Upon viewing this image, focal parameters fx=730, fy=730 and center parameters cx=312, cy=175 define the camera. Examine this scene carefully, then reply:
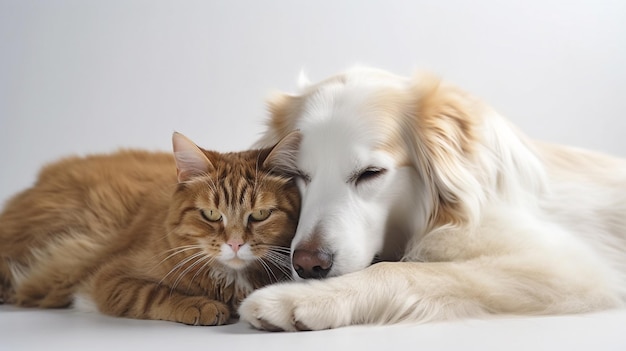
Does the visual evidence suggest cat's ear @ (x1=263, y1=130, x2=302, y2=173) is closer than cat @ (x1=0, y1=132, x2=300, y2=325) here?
No

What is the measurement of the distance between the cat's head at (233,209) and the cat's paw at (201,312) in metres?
0.11

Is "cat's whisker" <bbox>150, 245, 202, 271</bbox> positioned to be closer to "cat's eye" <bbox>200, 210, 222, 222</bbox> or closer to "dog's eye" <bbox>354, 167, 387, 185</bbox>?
"cat's eye" <bbox>200, 210, 222, 222</bbox>

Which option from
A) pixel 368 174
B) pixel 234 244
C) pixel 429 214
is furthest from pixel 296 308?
pixel 429 214

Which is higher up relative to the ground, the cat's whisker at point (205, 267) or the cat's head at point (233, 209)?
the cat's head at point (233, 209)

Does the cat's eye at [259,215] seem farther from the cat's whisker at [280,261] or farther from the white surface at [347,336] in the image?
the white surface at [347,336]

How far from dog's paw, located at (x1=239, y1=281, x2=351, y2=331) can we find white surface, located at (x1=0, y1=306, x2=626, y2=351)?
34 mm

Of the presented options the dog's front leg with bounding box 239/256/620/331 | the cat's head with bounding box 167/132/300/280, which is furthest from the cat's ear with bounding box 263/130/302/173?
the dog's front leg with bounding box 239/256/620/331

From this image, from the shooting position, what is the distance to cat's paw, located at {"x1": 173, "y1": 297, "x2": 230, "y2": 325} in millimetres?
2102

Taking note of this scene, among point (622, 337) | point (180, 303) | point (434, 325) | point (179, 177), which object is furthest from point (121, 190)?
point (622, 337)

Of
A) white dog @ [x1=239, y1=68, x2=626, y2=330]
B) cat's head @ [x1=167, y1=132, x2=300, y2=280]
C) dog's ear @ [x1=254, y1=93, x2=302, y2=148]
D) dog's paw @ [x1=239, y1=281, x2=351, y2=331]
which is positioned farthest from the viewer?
dog's ear @ [x1=254, y1=93, x2=302, y2=148]

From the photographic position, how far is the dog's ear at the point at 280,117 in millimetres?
2582

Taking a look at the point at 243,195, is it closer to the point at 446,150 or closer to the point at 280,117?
the point at 280,117

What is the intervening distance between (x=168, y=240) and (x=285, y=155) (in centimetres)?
46

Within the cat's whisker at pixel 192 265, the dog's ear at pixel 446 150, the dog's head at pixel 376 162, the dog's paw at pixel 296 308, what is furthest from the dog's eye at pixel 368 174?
the cat's whisker at pixel 192 265
